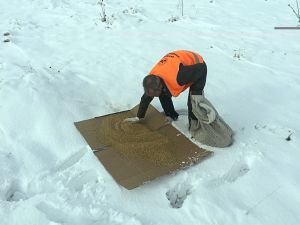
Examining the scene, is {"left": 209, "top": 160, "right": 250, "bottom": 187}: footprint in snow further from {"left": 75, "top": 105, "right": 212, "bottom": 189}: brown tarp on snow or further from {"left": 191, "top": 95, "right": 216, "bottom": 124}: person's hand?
{"left": 191, "top": 95, "right": 216, "bottom": 124}: person's hand

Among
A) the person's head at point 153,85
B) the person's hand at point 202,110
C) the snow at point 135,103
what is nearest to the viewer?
the snow at point 135,103

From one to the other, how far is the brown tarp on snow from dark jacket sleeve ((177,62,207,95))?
1.71ft

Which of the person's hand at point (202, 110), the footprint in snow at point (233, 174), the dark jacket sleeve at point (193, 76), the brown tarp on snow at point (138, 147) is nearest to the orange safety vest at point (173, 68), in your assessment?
the dark jacket sleeve at point (193, 76)

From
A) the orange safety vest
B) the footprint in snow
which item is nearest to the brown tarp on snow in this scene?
the footprint in snow

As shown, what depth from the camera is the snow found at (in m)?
2.74

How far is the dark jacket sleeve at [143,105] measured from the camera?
3.52m

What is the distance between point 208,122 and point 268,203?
941mm

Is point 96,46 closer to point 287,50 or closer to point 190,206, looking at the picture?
point 287,50

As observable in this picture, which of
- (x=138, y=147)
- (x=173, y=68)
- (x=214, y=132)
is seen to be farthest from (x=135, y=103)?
(x=214, y=132)

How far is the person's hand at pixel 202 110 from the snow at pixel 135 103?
1.12 feet

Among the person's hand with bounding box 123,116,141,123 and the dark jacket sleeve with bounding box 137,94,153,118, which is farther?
the person's hand with bounding box 123,116,141,123

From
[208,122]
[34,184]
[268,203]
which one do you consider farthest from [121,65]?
[268,203]

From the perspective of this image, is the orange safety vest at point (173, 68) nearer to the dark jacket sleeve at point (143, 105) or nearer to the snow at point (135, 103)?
the dark jacket sleeve at point (143, 105)

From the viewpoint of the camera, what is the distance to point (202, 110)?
3385 mm
